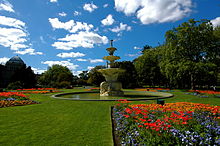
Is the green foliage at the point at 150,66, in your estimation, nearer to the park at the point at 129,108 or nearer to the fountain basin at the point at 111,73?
the park at the point at 129,108

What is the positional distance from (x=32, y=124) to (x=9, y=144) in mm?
1842

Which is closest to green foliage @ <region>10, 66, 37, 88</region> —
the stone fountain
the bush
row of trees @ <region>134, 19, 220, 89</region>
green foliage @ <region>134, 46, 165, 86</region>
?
the bush

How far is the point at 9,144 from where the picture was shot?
4.14 meters

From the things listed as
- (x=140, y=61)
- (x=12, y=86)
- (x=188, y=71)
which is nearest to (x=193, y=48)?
(x=188, y=71)

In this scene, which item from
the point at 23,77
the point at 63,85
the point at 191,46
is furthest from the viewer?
the point at 63,85

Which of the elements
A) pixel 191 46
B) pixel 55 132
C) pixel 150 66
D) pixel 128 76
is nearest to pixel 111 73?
pixel 55 132

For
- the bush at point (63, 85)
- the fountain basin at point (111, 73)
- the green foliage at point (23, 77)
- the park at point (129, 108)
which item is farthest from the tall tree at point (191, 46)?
the green foliage at point (23, 77)

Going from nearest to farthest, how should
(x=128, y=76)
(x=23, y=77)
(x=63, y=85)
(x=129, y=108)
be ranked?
(x=129, y=108), (x=23, y=77), (x=63, y=85), (x=128, y=76)

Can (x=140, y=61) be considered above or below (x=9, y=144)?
above

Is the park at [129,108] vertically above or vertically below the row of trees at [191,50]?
below

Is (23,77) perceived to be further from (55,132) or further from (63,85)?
(55,132)

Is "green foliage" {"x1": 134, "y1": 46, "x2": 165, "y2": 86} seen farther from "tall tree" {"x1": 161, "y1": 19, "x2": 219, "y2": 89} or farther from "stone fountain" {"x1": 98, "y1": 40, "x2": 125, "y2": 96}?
"stone fountain" {"x1": 98, "y1": 40, "x2": 125, "y2": 96}

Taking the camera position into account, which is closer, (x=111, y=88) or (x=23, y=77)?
(x=111, y=88)

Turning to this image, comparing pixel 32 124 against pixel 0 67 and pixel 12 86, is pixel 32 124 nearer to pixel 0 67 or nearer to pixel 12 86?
pixel 12 86
